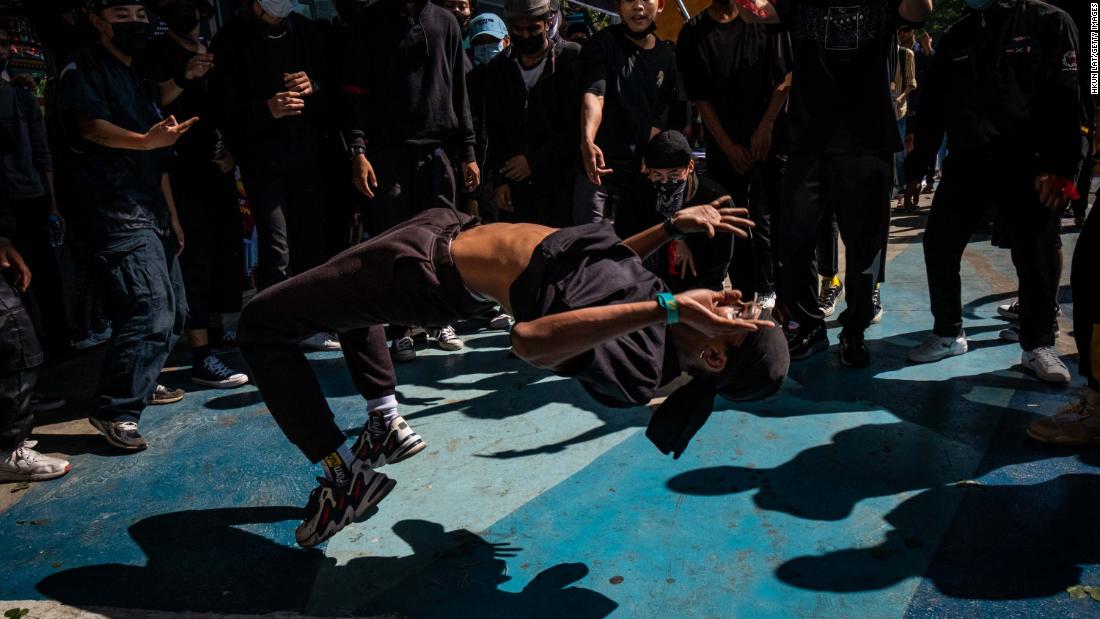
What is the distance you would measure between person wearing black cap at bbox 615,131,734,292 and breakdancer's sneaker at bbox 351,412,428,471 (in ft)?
5.71

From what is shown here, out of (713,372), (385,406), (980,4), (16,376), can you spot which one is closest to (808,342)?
(980,4)

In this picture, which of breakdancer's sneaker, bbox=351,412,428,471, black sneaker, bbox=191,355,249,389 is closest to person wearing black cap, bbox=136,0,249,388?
black sneaker, bbox=191,355,249,389

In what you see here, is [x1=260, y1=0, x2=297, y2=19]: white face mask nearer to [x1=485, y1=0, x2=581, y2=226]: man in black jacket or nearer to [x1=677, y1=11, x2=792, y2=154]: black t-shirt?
[x1=485, y1=0, x2=581, y2=226]: man in black jacket

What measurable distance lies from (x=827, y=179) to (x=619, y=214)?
49.8 inches

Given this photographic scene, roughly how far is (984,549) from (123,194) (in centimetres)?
411

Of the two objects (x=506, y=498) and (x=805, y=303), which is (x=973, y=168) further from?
(x=506, y=498)

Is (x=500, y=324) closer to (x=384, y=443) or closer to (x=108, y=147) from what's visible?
(x=384, y=443)

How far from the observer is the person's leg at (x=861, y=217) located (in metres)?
4.40

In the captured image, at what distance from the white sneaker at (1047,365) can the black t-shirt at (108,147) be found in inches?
187

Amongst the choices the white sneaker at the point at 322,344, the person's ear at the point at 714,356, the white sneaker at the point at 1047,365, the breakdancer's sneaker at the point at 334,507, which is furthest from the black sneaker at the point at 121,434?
the white sneaker at the point at 1047,365

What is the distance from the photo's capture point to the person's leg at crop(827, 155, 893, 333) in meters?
4.40

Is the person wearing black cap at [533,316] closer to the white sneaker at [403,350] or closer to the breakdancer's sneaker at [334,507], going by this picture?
the breakdancer's sneaker at [334,507]

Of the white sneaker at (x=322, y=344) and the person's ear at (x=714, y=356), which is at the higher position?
the person's ear at (x=714, y=356)

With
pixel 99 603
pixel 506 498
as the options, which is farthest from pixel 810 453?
pixel 99 603
